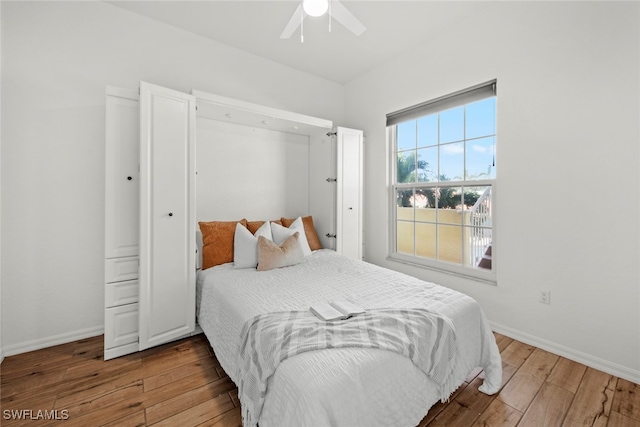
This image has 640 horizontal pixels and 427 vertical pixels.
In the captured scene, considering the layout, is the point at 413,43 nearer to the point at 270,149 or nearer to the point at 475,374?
the point at 270,149

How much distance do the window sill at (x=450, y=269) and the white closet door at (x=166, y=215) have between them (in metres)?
2.25

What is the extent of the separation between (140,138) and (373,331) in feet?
6.60

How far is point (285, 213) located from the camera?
347 cm

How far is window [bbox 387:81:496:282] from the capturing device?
8.46ft

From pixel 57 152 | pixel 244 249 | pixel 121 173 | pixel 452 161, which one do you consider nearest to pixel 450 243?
pixel 452 161

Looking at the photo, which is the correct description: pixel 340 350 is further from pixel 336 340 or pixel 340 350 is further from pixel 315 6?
pixel 315 6

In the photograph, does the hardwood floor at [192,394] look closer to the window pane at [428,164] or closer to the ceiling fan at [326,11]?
the window pane at [428,164]

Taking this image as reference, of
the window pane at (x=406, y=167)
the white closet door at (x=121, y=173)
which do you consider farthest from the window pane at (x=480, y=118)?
the white closet door at (x=121, y=173)

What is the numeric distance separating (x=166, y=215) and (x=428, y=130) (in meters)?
2.73

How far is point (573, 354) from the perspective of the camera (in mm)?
2021

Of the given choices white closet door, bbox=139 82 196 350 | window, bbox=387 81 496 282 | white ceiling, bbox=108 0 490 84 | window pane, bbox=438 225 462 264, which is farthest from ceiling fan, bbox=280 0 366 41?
window pane, bbox=438 225 462 264

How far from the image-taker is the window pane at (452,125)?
9.09ft

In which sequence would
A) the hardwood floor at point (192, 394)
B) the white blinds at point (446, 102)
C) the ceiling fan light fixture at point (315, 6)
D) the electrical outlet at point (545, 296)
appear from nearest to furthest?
1. the hardwood floor at point (192, 394)
2. the ceiling fan light fixture at point (315, 6)
3. the electrical outlet at point (545, 296)
4. the white blinds at point (446, 102)

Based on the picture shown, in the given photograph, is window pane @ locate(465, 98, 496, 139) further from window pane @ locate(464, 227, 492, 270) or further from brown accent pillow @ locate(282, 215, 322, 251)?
brown accent pillow @ locate(282, 215, 322, 251)
